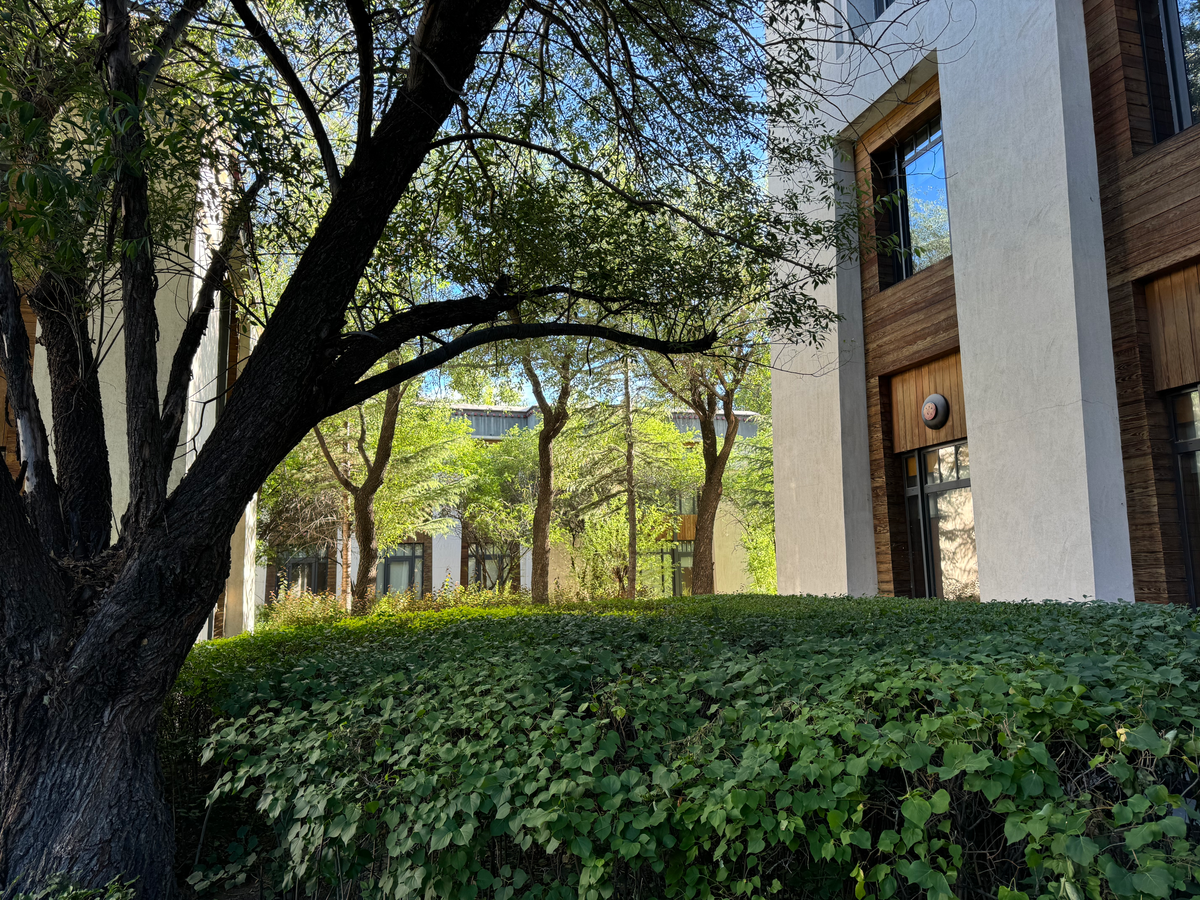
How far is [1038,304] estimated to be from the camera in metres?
10.0

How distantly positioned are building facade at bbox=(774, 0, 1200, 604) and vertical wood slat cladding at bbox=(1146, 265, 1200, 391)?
22mm

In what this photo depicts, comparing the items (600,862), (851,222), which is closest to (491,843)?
(600,862)

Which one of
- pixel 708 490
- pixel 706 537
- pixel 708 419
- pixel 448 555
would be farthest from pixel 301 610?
pixel 448 555

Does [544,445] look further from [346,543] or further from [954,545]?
[346,543]

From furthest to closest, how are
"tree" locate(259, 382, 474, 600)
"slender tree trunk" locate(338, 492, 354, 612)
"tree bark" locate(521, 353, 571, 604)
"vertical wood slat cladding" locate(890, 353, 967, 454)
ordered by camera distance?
"slender tree trunk" locate(338, 492, 354, 612) < "tree" locate(259, 382, 474, 600) < "tree bark" locate(521, 353, 571, 604) < "vertical wood slat cladding" locate(890, 353, 967, 454)

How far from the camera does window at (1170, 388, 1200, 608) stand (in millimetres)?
8539

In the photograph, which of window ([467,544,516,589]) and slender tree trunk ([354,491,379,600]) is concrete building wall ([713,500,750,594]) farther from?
slender tree trunk ([354,491,379,600])

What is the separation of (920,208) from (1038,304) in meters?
3.99

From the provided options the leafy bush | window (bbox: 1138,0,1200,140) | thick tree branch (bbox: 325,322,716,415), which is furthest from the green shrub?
window (bbox: 1138,0,1200,140)

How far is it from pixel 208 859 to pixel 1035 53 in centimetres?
1176

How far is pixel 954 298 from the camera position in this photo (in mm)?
12227

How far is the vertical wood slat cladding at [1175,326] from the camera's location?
849 centimetres

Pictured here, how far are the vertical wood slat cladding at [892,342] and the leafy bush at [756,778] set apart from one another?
947 cm

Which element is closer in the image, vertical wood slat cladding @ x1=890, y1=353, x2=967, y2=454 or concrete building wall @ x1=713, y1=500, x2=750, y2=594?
vertical wood slat cladding @ x1=890, y1=353, x2=967, y2=454
